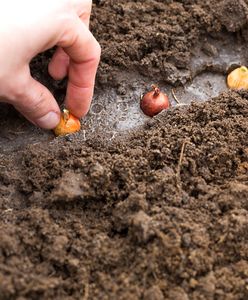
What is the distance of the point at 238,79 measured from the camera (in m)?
2.44

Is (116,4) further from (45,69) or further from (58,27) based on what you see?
(58,27)

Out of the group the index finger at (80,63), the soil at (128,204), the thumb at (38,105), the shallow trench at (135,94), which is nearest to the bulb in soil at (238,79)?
the shallow trench at (135,94)

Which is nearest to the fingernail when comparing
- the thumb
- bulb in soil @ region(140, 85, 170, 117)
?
the thumb

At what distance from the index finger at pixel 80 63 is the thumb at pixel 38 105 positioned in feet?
0.27

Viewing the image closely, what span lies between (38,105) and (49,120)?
14 centimetres

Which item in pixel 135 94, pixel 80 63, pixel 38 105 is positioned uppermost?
pixel 80 63

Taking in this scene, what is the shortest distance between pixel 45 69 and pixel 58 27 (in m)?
0.49

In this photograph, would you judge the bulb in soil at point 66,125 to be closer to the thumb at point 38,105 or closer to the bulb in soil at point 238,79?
the thumb at point 38,105

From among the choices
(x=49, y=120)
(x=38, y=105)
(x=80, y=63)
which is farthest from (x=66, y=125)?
(x=80, y=63)

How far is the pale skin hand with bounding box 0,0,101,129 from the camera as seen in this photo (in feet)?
5.80

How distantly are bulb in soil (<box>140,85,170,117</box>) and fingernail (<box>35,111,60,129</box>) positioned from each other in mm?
423

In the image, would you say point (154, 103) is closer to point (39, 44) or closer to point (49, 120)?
point (49, 120)

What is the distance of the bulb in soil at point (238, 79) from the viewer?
2416 millimetres

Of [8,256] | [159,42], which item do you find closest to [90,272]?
[8,256]
